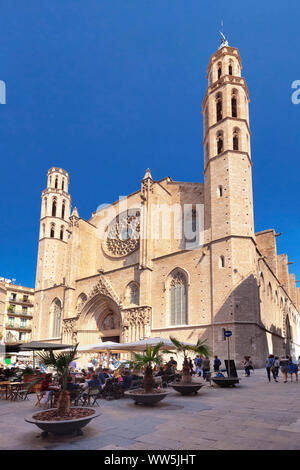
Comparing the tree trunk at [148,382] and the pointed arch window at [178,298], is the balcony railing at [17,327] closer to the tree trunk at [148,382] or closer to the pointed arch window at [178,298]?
the pointed arch window at [178,298]

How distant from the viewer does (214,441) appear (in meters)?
5.31

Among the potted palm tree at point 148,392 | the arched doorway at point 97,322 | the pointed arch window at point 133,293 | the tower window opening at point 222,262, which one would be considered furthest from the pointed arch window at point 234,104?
the potted palm tree at point 148,392

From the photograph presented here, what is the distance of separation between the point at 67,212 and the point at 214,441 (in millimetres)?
40074

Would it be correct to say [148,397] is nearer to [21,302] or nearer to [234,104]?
[234,104]

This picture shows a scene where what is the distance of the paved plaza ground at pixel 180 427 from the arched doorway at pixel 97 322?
20.6m

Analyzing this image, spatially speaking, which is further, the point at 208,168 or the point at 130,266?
the point at 130,266

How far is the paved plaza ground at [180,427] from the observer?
5254 mm

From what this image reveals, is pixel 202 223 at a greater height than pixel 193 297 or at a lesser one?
greater

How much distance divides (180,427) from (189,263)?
17865mm

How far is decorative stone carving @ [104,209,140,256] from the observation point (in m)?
30.6
